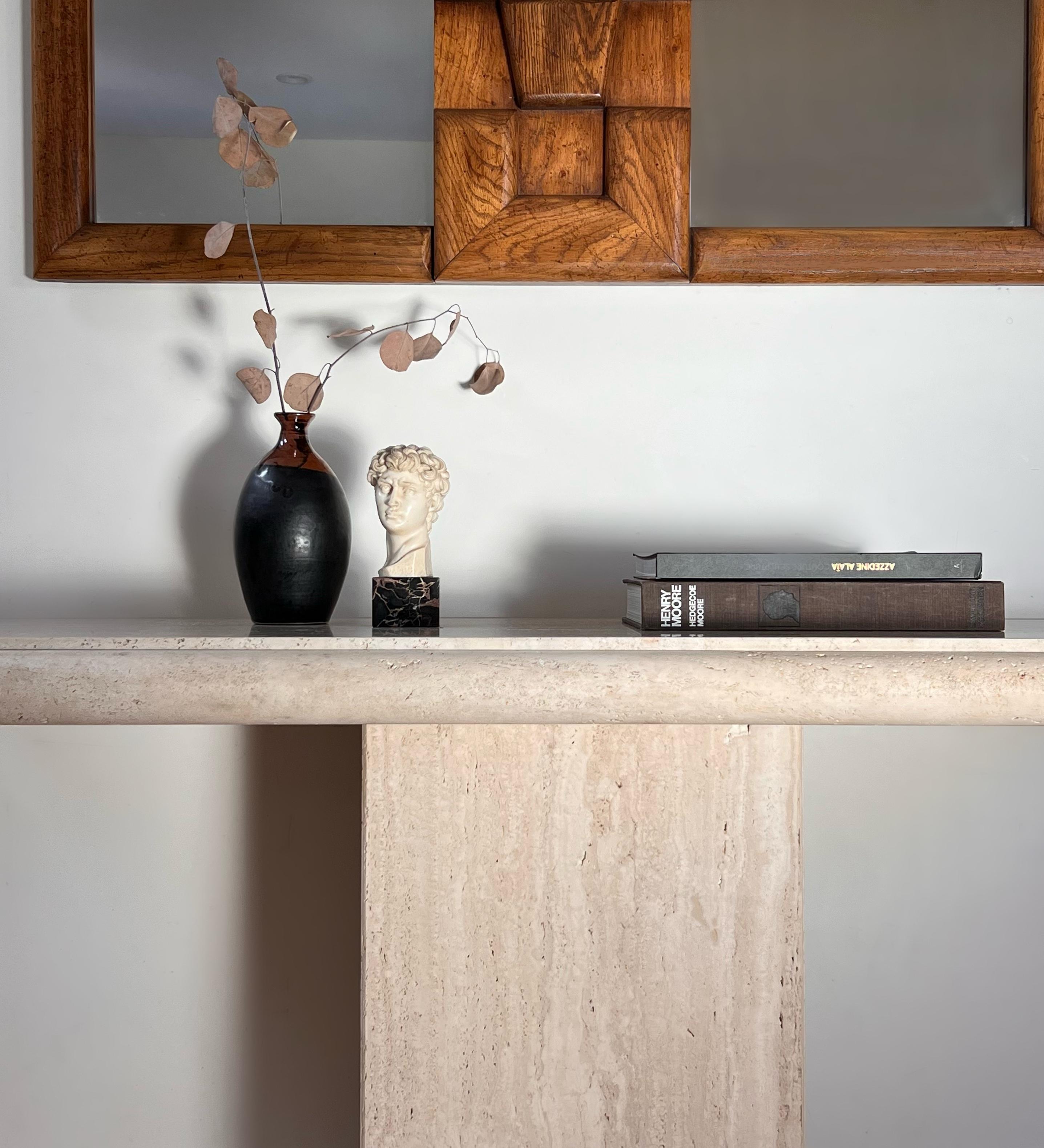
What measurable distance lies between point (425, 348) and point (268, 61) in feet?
1.42

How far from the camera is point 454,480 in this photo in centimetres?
122

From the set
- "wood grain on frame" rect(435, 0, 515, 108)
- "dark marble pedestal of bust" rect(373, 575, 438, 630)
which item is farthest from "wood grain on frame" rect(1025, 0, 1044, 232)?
"dark marble pedestal of bust" rect(373, 575, 438, 630)

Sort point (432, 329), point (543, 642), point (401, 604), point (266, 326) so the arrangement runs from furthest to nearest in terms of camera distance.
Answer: point (432, 329) → point (266, 326) → point (401, 604) → point (543, 642)

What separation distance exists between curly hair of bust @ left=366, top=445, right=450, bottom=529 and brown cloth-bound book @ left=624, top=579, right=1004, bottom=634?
275 mm

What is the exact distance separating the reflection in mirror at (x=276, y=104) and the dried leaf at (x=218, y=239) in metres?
0.13

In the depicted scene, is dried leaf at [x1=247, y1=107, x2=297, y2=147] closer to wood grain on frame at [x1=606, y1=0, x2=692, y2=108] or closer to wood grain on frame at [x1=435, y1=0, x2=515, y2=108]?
wood grain on frame at [x1=435, y1=0, x2=515, y2=108]

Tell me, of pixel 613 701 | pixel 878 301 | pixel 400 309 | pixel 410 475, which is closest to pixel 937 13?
pixel 878 301

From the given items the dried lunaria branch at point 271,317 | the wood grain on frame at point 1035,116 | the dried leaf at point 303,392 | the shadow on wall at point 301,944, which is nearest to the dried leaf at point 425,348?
the dried lunaria branch at point 271,317

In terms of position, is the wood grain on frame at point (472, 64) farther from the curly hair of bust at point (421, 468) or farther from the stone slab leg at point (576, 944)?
the stone slab leg at point (576, 944)

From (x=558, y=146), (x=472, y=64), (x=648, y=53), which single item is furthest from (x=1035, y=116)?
(x=472, y=64)

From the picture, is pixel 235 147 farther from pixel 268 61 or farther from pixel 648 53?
pixel 648 53

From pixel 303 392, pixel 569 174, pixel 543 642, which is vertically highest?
pixel 569 174

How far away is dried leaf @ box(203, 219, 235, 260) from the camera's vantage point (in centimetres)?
108

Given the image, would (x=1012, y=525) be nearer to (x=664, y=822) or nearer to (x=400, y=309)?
(x=664, y=822)
